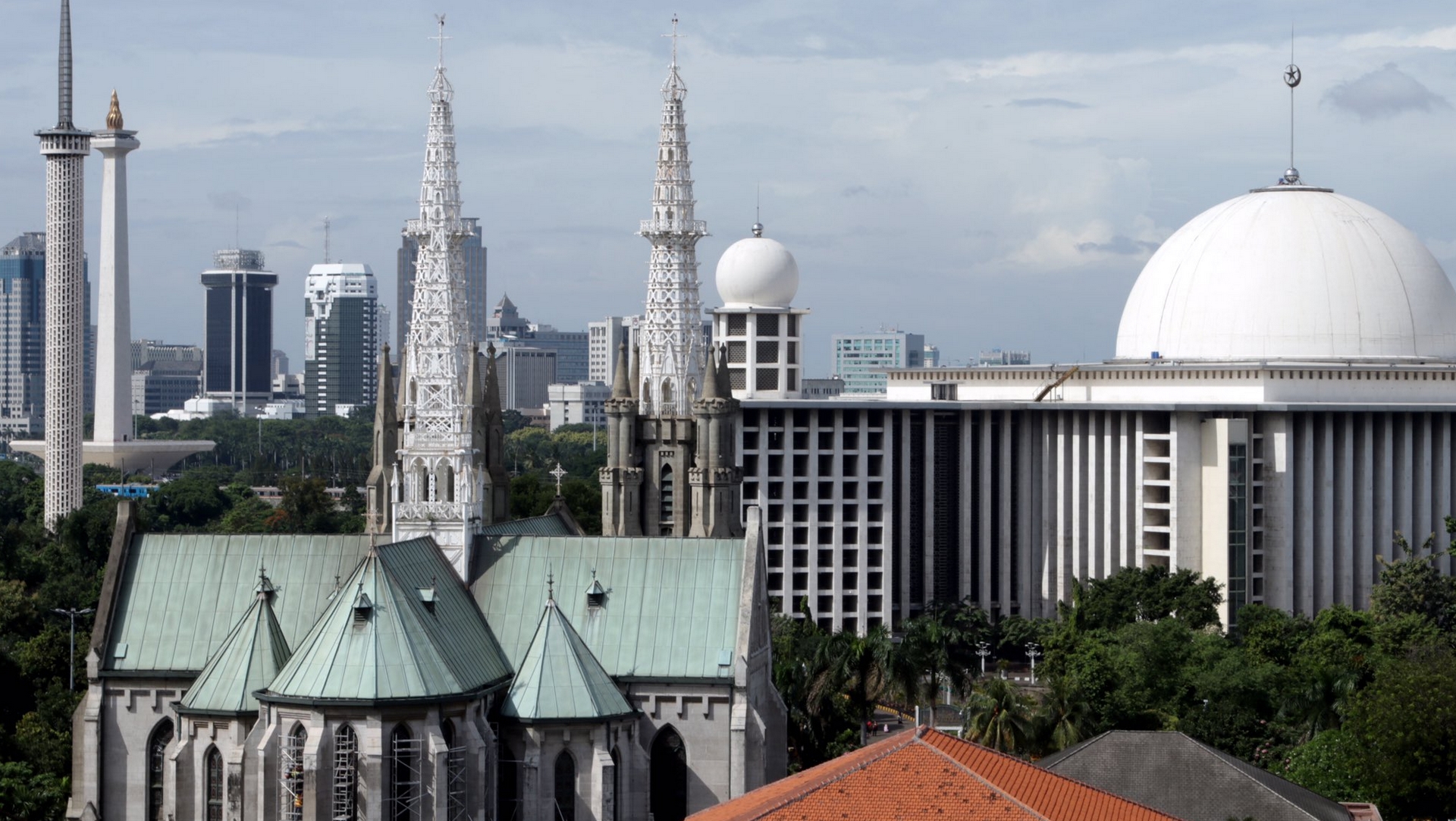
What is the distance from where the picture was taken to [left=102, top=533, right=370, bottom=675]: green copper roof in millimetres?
64875

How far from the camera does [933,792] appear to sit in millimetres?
47125

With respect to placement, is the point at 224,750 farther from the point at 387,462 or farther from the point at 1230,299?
the point at 1230,299

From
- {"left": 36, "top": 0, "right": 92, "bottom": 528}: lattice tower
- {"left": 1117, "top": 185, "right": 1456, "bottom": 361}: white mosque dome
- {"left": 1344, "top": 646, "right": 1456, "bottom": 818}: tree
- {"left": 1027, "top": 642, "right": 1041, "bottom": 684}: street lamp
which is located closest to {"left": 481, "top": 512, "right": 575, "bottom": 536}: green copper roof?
{"left": 1344, "top": 646, "right": 1456, "bottom": 818}: tree

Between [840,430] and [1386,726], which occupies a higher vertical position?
[840,430]

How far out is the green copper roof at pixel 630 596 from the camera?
6391 cm

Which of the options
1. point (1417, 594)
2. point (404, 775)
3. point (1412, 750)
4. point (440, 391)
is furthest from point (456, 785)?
point (1417, 594)

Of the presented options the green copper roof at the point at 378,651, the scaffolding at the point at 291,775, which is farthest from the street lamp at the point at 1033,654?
the scaffolding at the point at 291,775

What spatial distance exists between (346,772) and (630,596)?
12105 millimetres

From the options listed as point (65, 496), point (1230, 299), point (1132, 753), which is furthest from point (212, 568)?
point (65, 496)

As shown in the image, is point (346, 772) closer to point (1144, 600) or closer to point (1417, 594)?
point (1144, 600)

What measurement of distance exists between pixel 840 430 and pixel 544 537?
59282mm

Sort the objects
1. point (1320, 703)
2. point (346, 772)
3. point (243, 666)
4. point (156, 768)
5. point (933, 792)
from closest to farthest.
Result: 1. point (933, 792)
2. point (346, 772)
3. point (243, 666)
4. point (156, 768)
5. point (1320, 703)

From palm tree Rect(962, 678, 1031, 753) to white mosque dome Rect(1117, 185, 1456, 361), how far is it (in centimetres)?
5526

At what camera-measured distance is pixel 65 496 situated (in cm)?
17862
